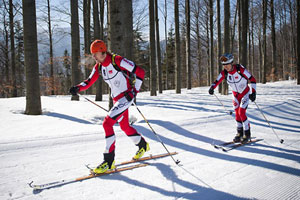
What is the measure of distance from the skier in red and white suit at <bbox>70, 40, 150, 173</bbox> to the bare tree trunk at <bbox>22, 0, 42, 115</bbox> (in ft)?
14.2

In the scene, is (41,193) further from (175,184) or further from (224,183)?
(224,183)

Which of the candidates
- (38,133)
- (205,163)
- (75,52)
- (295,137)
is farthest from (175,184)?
(75,52)

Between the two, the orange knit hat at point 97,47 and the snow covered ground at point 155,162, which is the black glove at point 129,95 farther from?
the snow covered ground at point 155,162

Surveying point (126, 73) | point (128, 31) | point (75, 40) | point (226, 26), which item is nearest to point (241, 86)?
point (126, 73)

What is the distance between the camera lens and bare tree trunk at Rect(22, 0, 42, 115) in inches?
280

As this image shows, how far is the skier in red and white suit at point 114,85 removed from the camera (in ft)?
11.9

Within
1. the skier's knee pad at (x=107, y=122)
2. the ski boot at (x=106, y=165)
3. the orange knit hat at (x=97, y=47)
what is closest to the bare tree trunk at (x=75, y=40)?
the orange knit hat at (x=97, y=47)

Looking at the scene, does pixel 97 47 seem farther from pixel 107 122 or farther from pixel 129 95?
pixel 107 122

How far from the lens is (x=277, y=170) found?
3705mm

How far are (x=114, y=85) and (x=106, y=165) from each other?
58.0 inches

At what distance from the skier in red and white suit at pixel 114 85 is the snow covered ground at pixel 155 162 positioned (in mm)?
518

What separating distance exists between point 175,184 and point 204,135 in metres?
3.07

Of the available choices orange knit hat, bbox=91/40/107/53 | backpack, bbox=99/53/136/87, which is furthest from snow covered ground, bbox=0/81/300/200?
orange knit hat, bbox=91/40/107/53

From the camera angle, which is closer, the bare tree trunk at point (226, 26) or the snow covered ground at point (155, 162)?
the snow covered ground at point (155, 162)
